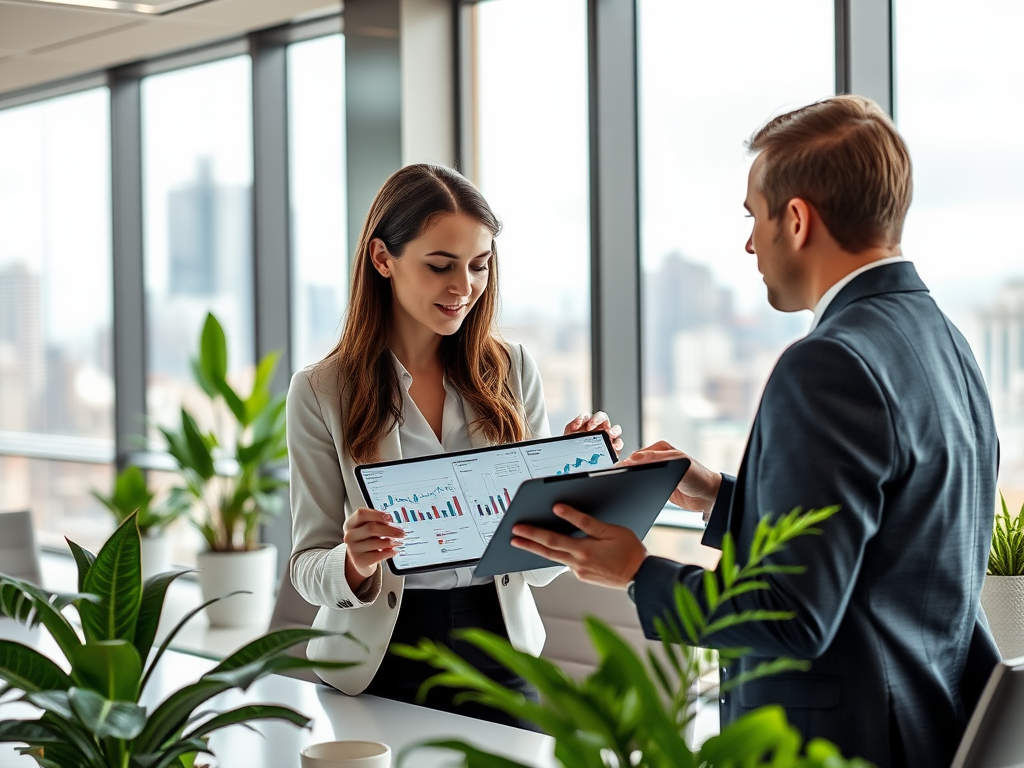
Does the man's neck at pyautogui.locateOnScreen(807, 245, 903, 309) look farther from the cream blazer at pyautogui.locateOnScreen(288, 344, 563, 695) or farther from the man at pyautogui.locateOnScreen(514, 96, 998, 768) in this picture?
the cream blazer at pyautogui.locateOnScreen(288, 344, 563, 695)

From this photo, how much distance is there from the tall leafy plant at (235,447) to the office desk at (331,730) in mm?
2916

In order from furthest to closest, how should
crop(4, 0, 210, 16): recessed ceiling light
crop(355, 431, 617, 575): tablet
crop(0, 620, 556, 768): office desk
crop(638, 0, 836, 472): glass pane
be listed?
crop(4, 0, 210, 16): recessed ceiling light
crop(638, 0, 836, 472): glass pane
crop(355, 431, 617, 575): tablet
crop(0, 620, 556, 768): office desk

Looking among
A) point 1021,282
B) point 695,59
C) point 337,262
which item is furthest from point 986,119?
point 337,262

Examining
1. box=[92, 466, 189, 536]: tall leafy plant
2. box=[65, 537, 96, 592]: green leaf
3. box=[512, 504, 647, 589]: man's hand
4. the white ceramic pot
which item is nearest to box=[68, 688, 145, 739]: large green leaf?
box=[65, 537, 96, 592]: green leaf

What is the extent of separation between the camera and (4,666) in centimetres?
123

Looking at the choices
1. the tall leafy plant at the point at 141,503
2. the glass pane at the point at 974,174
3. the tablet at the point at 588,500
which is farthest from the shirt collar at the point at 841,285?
the tall leafy plant at the point at 141,503

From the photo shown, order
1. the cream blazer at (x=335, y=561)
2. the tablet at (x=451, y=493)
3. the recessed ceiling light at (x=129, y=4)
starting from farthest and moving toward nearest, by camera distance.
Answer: the recessed ceiling light at (x=129, y=4) → the cream blazer at (x=335, y=561) → the tablet at (x=451, y=493)

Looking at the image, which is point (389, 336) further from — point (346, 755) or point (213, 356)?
point (213, 356)

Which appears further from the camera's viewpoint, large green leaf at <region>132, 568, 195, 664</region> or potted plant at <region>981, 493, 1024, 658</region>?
potted plant at <region>981, 493, 1024, 658</region>

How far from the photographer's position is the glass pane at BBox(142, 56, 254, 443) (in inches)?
217

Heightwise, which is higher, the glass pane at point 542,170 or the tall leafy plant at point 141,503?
the glass pane at point 542,170

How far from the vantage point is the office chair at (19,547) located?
2.96 meters

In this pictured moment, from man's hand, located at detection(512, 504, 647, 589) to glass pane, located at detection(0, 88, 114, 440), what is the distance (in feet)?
17.1

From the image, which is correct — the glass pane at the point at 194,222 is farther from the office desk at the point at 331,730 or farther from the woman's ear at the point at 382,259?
the office desk at the point at 331,730
